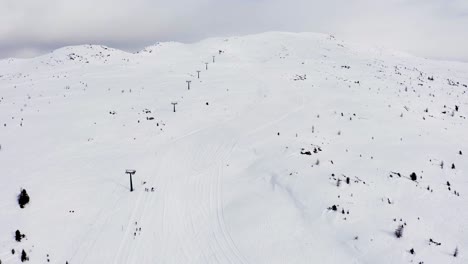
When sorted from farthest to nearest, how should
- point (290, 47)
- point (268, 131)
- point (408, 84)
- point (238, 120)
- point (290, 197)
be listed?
point (290, 47) < point (408, 84) < point (238, 120) < point (268, 131) < point (290, 197)

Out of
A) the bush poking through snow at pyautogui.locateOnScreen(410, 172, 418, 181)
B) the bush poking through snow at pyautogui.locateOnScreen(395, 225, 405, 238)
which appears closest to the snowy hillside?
the bush poking through snow at pyautogui.locateOnScreen(410, 172, 418, 181)

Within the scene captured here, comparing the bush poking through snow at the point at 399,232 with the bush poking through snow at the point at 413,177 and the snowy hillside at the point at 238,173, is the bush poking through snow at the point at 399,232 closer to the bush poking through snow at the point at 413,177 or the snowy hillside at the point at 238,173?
the snowy hillside at the point at 238,173

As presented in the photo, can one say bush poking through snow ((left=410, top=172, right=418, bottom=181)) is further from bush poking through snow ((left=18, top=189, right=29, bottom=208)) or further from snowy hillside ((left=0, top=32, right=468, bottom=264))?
bush poking through snow ((left=18, top=189, right=29, bottom=208))

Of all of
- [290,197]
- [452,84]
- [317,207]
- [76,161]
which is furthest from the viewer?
[452,84]

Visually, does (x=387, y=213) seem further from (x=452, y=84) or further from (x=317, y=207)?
(x=452, y=84)

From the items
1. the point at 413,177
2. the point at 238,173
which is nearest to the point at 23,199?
the point at 238,173

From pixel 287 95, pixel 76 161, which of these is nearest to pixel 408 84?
pixel 287 95

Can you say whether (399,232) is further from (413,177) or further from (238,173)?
(238,173)

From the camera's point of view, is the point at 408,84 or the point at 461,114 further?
the point at 408,84
